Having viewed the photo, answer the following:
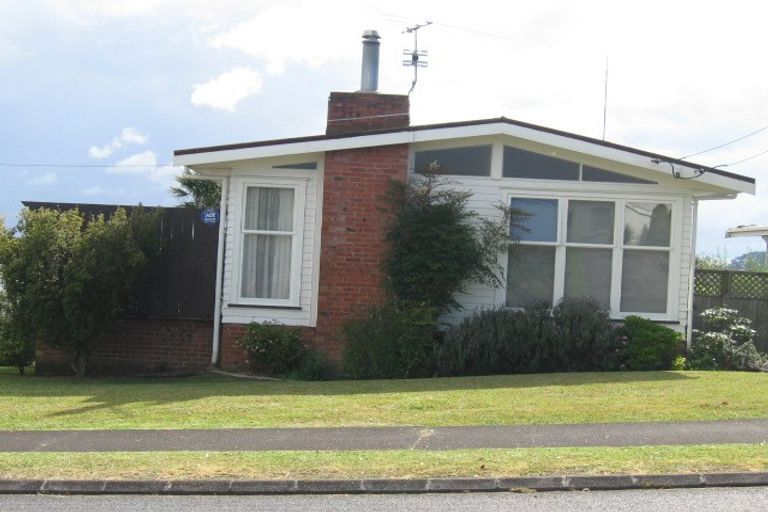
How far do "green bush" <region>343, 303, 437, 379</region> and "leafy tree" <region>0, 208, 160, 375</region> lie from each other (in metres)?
3.71

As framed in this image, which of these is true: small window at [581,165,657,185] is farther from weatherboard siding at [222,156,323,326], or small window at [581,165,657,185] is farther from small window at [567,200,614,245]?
weatherboard siding at [222,156,323,326]

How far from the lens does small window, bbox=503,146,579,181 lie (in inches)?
624

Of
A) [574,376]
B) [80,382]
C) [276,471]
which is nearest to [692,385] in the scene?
[574,376]

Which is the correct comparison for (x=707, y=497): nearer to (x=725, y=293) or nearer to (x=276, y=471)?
(x=276, y=471)

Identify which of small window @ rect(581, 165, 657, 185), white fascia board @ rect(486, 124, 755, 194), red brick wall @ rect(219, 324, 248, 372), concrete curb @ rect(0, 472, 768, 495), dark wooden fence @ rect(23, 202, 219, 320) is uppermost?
white fascia board @ rect(486, 124, 755, 194)

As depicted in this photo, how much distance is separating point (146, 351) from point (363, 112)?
216 inches

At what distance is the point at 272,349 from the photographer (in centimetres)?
1529

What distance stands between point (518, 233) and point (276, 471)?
27.9 feet

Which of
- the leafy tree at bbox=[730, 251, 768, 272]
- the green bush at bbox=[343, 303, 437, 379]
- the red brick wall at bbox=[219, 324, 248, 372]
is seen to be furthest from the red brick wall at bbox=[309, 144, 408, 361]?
the leafy tree at bbox=[730, 251, 768, 272]


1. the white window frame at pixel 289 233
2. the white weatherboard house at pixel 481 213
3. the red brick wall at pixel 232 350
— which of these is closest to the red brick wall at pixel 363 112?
the white weatherboard house at pixel 481 213

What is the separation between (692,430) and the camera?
A: 9906 mm

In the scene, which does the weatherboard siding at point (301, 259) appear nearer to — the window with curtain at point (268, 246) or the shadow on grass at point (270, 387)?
the window with curtain at point (268, 246)

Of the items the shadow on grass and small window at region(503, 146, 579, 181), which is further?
small window at region(503, 146, 579, 181)

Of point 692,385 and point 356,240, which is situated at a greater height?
point 356,240
